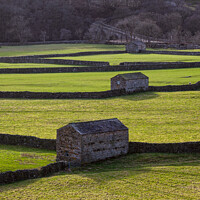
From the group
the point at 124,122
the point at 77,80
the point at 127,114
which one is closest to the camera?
the point at 124,122

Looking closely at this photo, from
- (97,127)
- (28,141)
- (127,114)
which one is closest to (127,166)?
(97,127)

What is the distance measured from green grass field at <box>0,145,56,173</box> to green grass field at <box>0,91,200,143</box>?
2981 millimetres

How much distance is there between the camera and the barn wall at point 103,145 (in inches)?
1267

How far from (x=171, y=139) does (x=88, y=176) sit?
31.7 feet

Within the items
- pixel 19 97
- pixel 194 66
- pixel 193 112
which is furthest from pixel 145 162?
pixel 194 66

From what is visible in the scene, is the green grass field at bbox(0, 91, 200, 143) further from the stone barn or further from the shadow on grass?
the stone barn

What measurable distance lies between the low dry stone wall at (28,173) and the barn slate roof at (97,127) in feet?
9.33

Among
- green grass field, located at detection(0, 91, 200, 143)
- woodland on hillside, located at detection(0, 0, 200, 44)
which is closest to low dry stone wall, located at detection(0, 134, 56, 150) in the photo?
green grass field, located at detection(0, 91, 200, 143)

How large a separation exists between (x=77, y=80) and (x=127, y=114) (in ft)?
84.4

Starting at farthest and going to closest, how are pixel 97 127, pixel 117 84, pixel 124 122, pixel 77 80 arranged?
1. pixel 77 80
2. pixel 117 84
3. pixel 124 122
4. pixel 97 127

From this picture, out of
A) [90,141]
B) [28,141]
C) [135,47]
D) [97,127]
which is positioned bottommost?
[28,141]

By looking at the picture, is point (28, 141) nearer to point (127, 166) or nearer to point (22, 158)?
point (22, 158)

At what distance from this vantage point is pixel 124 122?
43.5 meters

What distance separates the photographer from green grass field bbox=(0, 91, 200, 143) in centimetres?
3934
